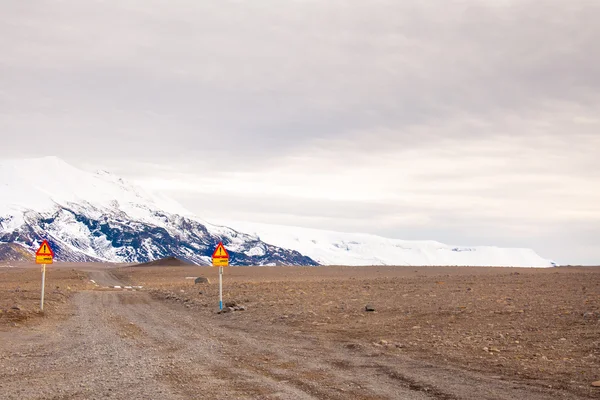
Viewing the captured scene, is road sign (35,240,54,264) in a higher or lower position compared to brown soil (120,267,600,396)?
higher

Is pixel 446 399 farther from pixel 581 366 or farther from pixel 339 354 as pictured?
pixel 339 354

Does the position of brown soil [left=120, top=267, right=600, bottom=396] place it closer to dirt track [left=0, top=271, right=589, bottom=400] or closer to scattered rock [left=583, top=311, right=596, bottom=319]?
scattered rock [left=583, top=311, right=596, bottom=319]

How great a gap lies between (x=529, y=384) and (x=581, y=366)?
82.5 inches

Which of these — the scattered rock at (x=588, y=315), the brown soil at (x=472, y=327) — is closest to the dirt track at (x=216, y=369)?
the brown soil at (x=472, y=327)

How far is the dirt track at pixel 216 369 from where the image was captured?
11.0 metres

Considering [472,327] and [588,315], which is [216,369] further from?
[588,315]

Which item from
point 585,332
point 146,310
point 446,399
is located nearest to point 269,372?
point 446,399

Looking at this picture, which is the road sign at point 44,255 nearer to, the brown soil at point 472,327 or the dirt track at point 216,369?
the dirt track at point 216,369

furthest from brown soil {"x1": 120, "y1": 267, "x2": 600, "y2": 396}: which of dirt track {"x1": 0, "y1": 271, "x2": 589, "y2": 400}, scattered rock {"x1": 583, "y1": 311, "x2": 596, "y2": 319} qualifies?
dirt track {"x1": 0, "y1": 271, "x2": 589, "y2": 400}

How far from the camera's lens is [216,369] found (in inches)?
523

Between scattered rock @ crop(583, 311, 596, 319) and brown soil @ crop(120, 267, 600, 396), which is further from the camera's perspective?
scattered rock @ crop(583, 311, 596, 319)

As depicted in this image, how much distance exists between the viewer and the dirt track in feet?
36.2

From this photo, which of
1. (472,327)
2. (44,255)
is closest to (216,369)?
(472,327)

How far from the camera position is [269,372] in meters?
13.0
